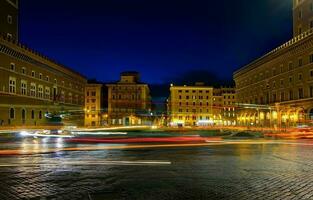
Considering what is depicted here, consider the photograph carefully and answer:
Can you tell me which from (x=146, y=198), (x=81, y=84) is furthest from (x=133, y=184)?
(x=81, y=84)

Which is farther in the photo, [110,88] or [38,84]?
[110,88]

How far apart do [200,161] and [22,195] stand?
847 cm

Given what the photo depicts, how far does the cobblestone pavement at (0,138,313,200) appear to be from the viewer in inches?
351

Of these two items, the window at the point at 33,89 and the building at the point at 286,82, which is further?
the window at the point at 33,89

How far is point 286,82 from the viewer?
238ft

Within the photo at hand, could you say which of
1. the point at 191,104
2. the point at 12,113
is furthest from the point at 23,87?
the point at 191,104

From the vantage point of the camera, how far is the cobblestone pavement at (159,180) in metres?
8.91

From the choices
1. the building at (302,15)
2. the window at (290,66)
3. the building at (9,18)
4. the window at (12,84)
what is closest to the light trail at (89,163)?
the window at (12,84)

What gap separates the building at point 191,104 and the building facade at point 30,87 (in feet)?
198

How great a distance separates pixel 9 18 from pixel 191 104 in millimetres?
86460

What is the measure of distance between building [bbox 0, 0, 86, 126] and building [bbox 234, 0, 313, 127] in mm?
37010

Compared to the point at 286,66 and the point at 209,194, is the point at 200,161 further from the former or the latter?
the point at 286,66

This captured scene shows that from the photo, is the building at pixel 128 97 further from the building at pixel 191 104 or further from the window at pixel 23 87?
the window at pixel 23 87

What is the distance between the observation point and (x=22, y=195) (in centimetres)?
881
